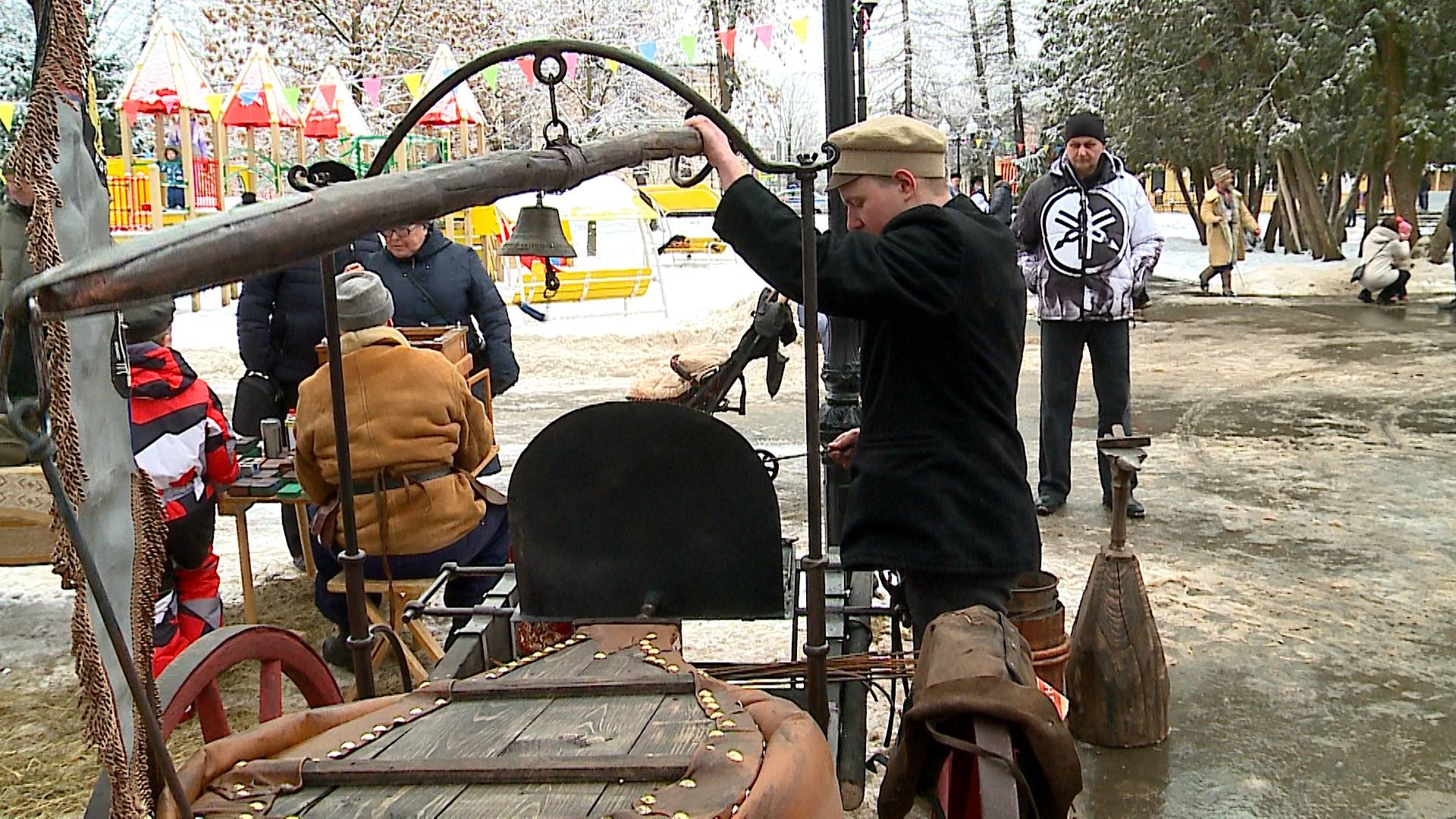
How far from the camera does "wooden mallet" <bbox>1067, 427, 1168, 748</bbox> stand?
3959mm

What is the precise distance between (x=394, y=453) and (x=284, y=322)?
1.79 metres

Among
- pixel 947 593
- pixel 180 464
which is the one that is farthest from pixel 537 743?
pixel 180 464

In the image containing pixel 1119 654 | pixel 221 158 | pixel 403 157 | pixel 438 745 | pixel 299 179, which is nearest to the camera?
pixel 438 745

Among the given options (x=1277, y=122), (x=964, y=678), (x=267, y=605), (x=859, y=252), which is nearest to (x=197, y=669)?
(x=964, y=678)

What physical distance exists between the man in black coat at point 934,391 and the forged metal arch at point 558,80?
0.44 metres

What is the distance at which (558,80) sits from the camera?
2422mm

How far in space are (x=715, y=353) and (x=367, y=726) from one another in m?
5.07

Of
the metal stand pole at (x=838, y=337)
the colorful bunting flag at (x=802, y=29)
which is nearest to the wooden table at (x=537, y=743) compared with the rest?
the metal stand pole at (x=838, y=337)

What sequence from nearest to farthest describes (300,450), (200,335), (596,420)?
(596,420)
(300,450)
(200,335)

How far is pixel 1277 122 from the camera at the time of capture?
67.6 ft

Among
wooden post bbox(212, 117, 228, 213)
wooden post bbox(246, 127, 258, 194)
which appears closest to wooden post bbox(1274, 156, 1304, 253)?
wooden post bbox(246, 127, 258, 194)

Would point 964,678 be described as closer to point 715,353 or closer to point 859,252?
point 859,252

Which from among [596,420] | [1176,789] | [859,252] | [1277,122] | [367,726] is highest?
[1277,122]

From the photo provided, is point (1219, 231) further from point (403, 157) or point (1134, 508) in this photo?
point (1134, 508)
